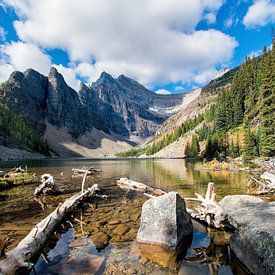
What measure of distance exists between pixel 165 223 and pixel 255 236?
436 centimetres

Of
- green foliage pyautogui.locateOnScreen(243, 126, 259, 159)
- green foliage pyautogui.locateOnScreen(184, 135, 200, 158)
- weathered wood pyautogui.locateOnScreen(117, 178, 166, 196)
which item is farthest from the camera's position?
green foliage pyautogui.locateOnScreen(184, 135, 200, 158)

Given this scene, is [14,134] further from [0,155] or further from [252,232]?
[252,232]

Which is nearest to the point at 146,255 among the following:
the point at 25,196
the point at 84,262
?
the point at 84,262

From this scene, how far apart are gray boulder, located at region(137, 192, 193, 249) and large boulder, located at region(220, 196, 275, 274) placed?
8.24 feet

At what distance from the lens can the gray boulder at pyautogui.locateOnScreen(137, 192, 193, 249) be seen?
12.2 meters

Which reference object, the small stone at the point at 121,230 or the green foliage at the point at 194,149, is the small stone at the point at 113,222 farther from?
the green foliage at the point at 194,149

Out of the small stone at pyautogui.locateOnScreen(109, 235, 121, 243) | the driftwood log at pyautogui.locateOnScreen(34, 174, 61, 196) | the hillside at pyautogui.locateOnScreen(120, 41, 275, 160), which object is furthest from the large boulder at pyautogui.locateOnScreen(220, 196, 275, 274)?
the hillside at pyautogui.locateOnScreen(120, 41, 275, 160)

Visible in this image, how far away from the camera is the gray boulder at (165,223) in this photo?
40.0ft

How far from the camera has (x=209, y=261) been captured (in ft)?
34.7

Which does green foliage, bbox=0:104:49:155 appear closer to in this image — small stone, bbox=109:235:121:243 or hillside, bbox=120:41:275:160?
hillside, bbox=120:41:275:160

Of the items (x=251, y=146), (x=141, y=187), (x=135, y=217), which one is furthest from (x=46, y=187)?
(x=251, y=146)

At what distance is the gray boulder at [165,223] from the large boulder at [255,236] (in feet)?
8.24

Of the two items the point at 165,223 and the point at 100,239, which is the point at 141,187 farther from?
the point at 165,223

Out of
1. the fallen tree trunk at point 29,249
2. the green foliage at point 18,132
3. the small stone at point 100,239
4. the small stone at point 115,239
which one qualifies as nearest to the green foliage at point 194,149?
the green foliage at point 18,132
